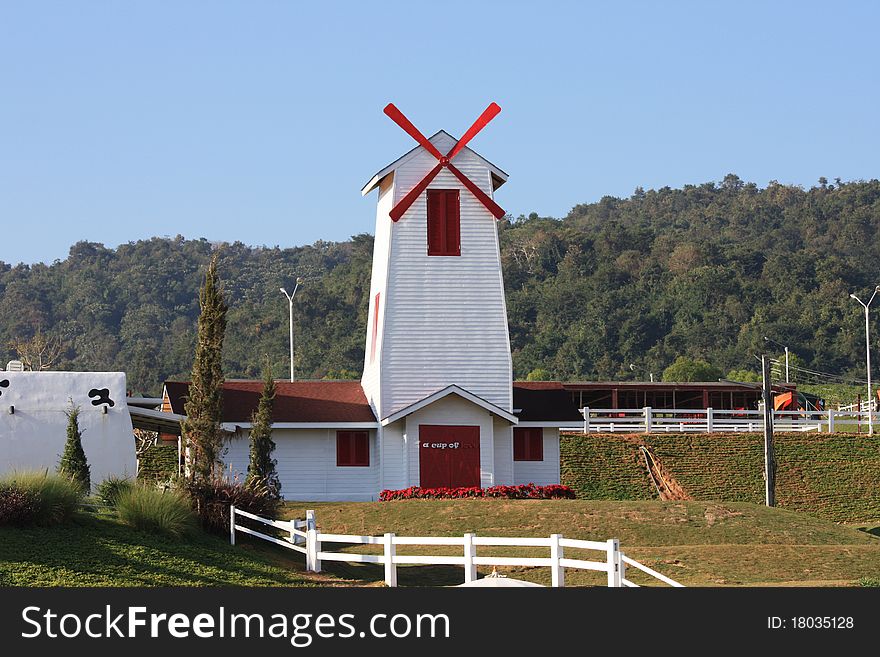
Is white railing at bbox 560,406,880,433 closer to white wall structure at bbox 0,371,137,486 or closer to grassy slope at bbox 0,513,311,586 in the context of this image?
white wall structure at bbox 0,371,137,486

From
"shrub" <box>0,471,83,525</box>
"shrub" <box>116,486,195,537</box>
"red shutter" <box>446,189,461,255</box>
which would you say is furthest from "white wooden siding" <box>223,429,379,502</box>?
"shrub" <box>0,471,83,525</box>

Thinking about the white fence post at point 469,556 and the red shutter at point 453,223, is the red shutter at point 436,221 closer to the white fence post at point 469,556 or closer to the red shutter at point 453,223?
the red shutter at point 453,223

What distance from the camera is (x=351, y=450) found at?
40.5 metres

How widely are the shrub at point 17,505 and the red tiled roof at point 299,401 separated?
683 inches

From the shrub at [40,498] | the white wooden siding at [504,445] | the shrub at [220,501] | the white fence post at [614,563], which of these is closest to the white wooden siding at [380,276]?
the white wooden siding at [504,445]

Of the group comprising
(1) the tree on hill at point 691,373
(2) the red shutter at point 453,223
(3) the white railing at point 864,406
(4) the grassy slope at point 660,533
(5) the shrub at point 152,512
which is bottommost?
(4) the grassy slope at point 660,533

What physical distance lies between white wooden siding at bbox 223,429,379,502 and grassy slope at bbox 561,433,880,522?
7788 mm

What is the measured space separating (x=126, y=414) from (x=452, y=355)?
931 centimetres

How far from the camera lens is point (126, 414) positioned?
3512 cm

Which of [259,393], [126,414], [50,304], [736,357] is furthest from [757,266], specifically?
[126,414]

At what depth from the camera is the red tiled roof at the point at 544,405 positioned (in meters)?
41.2

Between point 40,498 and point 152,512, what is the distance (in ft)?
5.99

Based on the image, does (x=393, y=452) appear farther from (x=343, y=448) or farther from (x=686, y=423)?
(x=686, y=423)

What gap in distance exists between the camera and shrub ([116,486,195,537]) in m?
23.4
